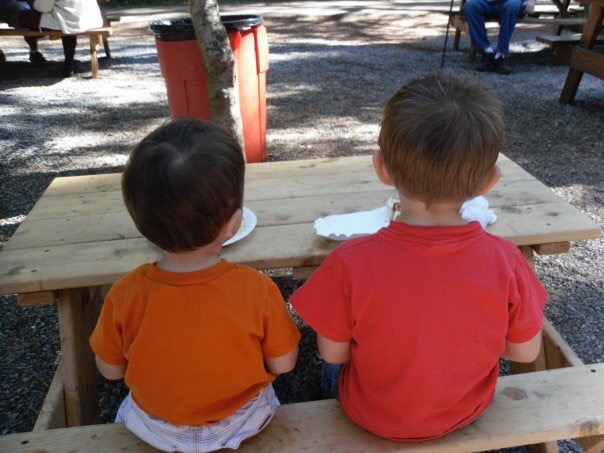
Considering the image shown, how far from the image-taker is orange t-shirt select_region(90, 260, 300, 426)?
3.76 feet

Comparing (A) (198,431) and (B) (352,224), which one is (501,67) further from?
(A) (198,431)

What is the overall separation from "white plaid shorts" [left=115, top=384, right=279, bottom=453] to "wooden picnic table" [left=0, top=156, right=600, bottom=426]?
439 mm

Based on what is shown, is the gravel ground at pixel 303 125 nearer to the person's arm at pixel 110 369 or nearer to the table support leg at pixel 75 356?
the table support leg at pixel 75 356

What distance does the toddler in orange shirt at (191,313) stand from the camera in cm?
107

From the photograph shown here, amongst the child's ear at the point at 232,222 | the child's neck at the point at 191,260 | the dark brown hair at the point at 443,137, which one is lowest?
the child's neck at the point at 191,260

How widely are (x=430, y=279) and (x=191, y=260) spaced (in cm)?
49

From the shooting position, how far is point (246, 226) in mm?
1810

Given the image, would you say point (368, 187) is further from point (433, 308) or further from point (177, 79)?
point (177, 79)


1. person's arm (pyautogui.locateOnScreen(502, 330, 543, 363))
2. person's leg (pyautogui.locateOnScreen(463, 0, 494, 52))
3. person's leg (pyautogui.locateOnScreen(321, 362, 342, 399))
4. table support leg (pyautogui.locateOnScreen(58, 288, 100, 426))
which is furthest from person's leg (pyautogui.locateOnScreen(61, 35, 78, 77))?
person's arm (pyautogui.locateOnScreen(502, 330, 543, 363))

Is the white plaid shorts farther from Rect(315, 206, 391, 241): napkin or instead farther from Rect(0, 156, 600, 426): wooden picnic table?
Rect(315, 206, 391, 241): napkin

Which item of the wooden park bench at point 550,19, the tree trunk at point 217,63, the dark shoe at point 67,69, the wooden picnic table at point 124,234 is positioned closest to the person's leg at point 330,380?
the wooden picnic table at point 124,234

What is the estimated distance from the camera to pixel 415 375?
1.18m

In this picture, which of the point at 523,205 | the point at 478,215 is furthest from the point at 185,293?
the point at 523,205

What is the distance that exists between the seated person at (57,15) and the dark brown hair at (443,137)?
608 centimetres
